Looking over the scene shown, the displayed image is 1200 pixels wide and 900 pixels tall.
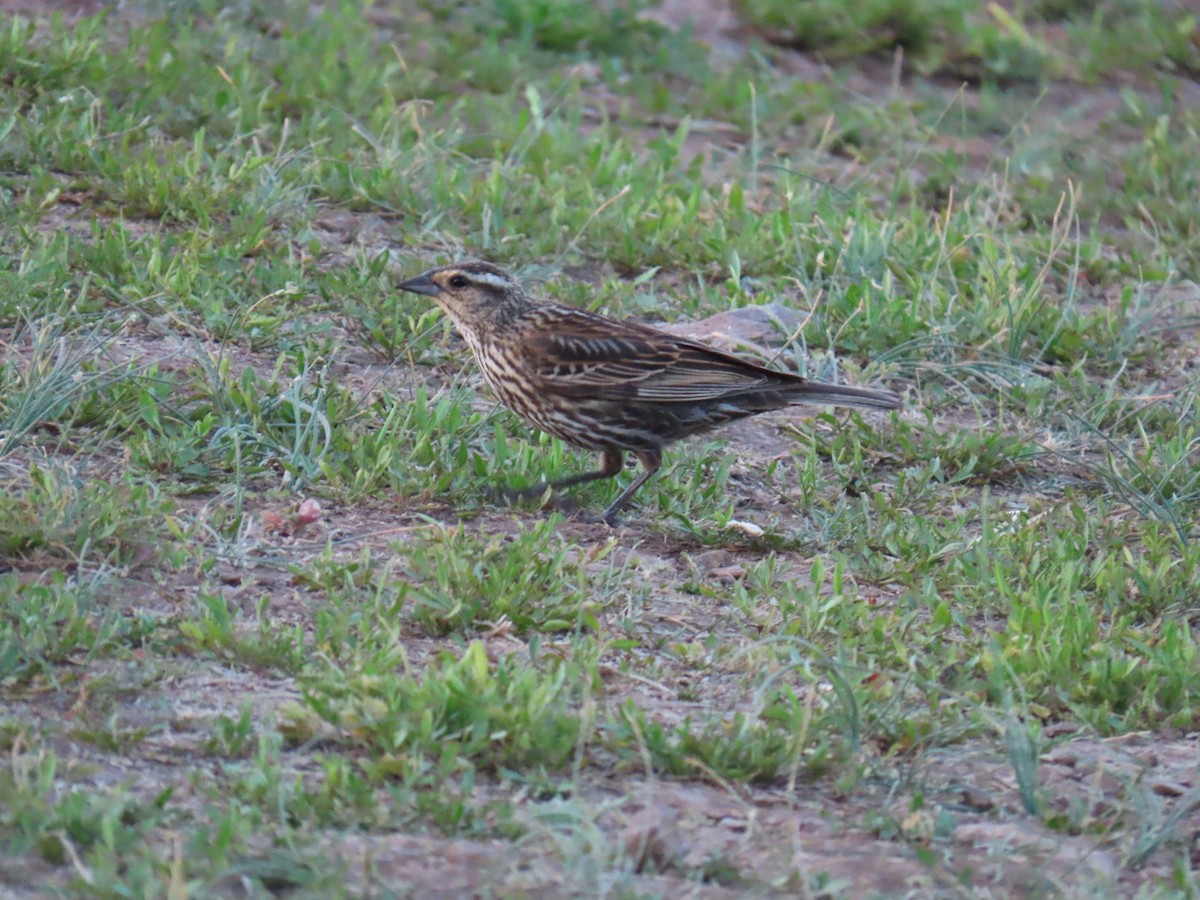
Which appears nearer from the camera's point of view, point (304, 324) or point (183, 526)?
point (183, 526)

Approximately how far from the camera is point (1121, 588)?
595 cm

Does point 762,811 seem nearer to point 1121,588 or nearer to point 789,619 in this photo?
point 789,619

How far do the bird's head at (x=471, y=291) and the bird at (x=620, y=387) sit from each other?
0.19 ft

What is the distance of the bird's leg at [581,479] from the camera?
252 inches

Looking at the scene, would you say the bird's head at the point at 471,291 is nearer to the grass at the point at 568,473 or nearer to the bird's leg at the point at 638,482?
the grass at the point at 568,473

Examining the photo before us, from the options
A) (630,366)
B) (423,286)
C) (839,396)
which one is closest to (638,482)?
(630,366)

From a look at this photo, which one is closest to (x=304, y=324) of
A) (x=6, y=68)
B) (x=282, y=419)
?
(x=282, y=419)

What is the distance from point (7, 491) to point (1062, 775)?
345 centimetres

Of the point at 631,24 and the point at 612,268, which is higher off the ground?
the point at 631,24

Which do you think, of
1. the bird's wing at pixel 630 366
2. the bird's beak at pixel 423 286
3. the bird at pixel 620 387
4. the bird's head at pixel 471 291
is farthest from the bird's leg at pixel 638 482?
the bird's beak at pixel 423 286

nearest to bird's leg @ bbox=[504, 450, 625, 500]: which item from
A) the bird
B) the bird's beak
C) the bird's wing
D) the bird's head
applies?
the bird

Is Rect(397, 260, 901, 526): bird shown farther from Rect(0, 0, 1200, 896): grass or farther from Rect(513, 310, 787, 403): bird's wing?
Rect(0, 0, 1200, 896): grass

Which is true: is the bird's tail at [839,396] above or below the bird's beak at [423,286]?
below

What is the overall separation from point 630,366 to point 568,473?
21.0 inches
